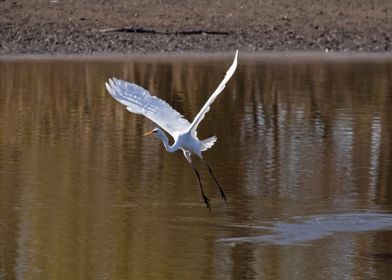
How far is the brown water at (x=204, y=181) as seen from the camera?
31.1 feet

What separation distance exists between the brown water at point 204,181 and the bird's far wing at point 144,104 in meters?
0.72

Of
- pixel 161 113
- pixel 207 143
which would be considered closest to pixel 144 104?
pixel 161 113

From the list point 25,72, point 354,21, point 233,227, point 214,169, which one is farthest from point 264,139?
point 354,21

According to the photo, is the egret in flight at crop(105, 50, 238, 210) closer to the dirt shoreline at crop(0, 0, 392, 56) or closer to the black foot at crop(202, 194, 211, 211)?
the black foot at crop(202, 194, 211, 211)

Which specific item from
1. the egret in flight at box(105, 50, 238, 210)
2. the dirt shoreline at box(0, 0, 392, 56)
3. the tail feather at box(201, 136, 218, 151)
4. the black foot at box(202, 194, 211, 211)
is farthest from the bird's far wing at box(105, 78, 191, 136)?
the dirt shoreline at box(0, 0, 392, 56)

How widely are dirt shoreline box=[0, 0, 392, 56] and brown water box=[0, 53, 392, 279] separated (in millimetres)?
2884

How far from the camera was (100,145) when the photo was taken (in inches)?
568

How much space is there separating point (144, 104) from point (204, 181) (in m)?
2.24

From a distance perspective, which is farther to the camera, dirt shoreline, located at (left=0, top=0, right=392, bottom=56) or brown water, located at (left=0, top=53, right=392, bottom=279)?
dirt shoreline, located at (left=0, top=0, right=392, bottom=56)

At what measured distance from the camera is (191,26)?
24.6m

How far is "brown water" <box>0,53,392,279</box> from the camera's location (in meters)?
9.48

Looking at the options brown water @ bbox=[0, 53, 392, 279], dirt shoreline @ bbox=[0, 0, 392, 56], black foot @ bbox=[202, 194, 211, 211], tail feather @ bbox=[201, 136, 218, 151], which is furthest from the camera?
dirt shoreline @ bbox=[0, 0, 392, 56]

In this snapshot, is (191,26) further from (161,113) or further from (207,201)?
(161,113)

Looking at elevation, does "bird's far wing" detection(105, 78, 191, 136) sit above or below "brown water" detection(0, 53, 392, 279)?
above
